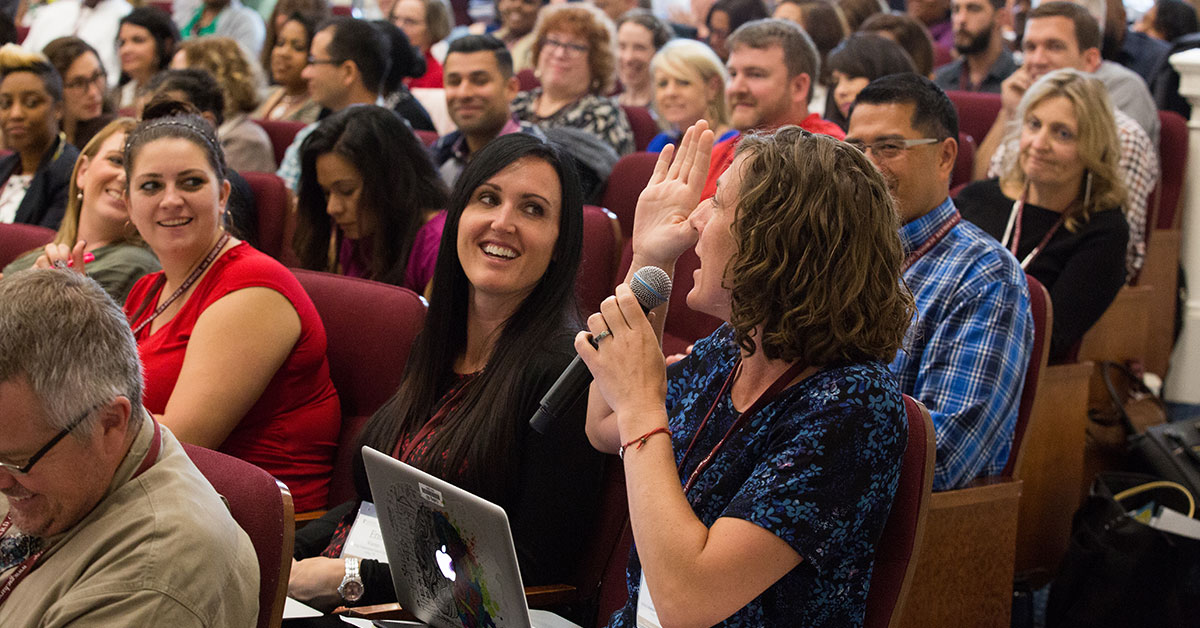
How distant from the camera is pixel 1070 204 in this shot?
3061 mm

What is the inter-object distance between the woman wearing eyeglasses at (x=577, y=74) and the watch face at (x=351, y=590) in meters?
2.95

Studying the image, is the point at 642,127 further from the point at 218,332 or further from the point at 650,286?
the point at 650,286

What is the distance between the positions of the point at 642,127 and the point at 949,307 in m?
2.93

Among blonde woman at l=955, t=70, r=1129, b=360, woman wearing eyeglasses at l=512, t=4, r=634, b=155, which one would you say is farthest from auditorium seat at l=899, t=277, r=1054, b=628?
woman wearing eyeglasses at l=512, t=4, r=634, b=155

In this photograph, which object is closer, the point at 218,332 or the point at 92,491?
the point at 92,491

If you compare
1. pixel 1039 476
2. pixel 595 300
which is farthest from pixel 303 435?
pixel 1039 476

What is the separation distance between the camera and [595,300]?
9.65ft

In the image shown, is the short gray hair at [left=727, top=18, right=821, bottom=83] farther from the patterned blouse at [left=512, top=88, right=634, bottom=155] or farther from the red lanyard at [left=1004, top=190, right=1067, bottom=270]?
the patterned blouse at [left=512, top=88, right=634, bottom=155]

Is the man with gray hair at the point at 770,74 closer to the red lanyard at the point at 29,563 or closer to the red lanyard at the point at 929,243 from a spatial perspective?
the red lanyard at the point at 929,243

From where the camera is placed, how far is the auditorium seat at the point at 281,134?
472 cm

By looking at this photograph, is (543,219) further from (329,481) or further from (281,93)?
(281,93)

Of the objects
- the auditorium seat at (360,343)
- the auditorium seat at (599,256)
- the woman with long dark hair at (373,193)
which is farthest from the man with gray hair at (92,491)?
the woman with long dark hair at (373,193)

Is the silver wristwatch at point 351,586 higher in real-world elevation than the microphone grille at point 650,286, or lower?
lower

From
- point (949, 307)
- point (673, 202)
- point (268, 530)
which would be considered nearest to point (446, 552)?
point (268, 530)
